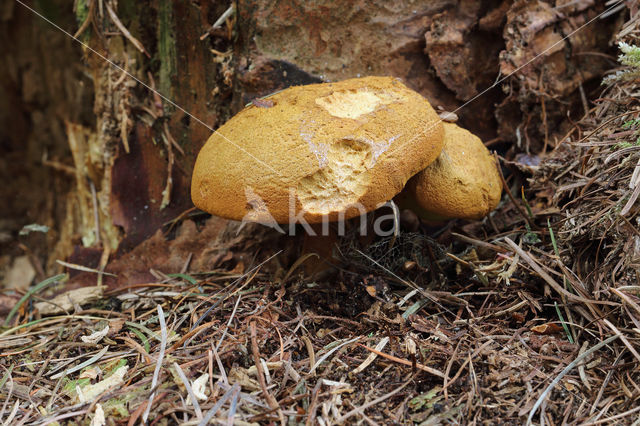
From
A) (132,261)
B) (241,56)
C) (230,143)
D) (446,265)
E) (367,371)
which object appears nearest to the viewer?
(367,371)

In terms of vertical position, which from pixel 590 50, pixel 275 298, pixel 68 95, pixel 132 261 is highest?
pixel 590 50

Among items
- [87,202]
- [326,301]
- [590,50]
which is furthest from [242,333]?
[590,50]

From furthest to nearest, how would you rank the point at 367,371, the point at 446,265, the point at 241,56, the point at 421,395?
the point at 241,56
the point at 446,265
the point at 367,371
the point at 421,395

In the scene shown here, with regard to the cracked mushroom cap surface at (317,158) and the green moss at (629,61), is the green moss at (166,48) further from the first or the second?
the green moss at (629,61)

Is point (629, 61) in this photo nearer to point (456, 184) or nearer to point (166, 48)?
point (456, 184)

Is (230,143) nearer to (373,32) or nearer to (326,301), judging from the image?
(326,301)

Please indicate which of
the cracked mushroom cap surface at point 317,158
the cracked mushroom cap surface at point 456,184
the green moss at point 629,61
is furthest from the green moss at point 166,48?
the green moss at point 629,61
